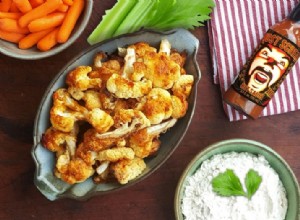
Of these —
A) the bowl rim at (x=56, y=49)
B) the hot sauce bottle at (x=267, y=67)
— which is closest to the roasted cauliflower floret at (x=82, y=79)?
the bowl rim at (x=56, y=49)

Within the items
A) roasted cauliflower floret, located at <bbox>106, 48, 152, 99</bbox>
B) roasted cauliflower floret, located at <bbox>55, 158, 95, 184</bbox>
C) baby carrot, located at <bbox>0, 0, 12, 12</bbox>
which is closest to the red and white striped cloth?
roasted cauliflower floret, located at <bbox>106, 48, 152, 99</bbox>

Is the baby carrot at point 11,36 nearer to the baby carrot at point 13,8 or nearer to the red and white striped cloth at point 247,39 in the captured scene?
the baby carrot at point 13,8

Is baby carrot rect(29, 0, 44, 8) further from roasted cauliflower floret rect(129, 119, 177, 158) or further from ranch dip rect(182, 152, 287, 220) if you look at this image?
ranch dip rect(182, 152, 287, 220)

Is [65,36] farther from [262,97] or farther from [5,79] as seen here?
[262,97]

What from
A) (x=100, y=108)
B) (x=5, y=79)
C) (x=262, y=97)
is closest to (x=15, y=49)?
(x=5, y=79)

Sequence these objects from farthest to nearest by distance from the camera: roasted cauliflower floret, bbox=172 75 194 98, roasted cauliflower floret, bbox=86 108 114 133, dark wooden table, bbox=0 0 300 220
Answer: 1. dark wooden table, bbox=0 0 300 220
2. roasted cauliflower floret, bbox=172 75 194 98
3. roasted cauliflower floret, bbox=86 108 114 133
